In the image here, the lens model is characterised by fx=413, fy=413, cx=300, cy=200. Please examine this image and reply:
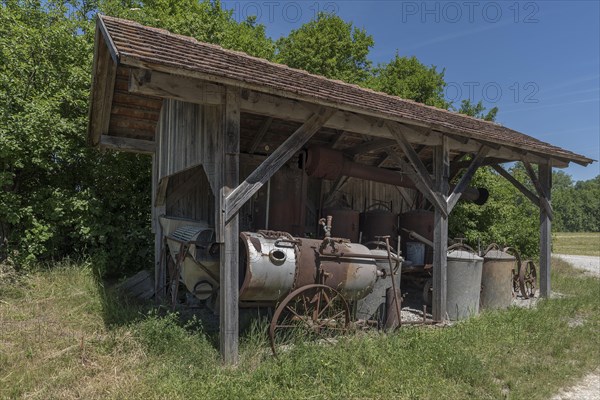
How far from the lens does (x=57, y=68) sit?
920 cm

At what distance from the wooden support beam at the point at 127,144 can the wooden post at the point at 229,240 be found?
4.03 m

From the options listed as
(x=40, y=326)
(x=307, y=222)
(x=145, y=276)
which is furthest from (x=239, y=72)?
(x=145, y=276)

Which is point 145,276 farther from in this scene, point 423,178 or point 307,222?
point 423,178

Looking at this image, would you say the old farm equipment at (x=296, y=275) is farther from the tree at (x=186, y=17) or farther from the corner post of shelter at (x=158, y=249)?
the tree at (x=186, y=17)

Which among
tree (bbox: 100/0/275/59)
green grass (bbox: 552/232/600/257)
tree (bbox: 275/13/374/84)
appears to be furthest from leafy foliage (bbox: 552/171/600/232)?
tree (bbox: 100/0/275/59)

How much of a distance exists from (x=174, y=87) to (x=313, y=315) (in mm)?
3203

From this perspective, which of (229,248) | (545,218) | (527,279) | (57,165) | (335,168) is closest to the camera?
(229,248)

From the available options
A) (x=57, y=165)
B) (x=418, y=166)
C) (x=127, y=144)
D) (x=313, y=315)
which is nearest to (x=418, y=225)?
(x=418, y=166)

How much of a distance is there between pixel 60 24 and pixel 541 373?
11.3 meters

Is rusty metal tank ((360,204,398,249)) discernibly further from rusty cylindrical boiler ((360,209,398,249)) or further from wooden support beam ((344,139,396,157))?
wooden support beam ((344,139,396,157))

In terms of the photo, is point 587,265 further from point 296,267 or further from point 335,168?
point 296,267

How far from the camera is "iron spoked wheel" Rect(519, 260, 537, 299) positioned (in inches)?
362

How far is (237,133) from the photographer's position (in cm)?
478

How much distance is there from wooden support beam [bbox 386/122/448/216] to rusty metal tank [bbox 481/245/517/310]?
5.82 ft
